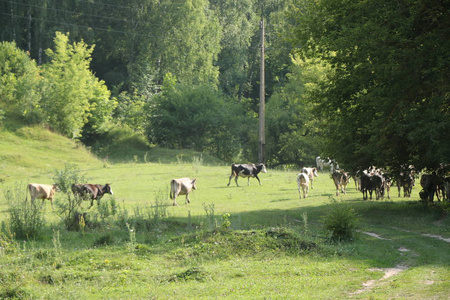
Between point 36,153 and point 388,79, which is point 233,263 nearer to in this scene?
point 388,79

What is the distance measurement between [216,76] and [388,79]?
180 ft

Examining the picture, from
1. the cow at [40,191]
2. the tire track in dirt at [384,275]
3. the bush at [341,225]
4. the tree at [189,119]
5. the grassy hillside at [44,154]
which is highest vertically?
the tree at [189,119]

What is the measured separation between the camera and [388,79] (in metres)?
19.6

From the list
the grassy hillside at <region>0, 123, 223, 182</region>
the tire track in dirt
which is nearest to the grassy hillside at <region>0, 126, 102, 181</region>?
the grassy hillside at <region>0, 123, 223, 182</region>

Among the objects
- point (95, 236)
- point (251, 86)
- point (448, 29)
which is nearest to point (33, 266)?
point (95, 236)

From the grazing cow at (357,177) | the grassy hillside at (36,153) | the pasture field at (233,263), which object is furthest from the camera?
the grassy hillside at (36,153)

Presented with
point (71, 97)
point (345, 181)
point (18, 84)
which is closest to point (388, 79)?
point (345, 181)

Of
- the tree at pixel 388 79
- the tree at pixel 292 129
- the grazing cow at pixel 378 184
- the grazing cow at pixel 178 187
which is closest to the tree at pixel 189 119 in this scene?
the tree at pixel 292 129

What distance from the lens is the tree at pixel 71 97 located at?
5306 cm

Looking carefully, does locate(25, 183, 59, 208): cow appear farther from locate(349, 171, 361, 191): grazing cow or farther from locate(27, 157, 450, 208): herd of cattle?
locate(349, 171, 361, 191): grazing cow

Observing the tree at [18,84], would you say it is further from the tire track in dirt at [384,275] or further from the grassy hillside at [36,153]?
the tire track in dirt at [384,275]

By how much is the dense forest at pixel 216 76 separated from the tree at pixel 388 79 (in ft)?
0.18

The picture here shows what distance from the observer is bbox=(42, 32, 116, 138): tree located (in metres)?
53.1

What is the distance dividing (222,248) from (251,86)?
227 ft
